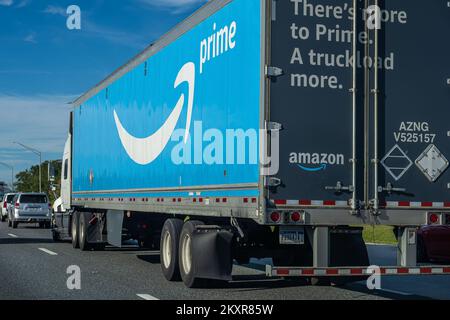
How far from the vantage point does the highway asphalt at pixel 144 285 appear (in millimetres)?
11055

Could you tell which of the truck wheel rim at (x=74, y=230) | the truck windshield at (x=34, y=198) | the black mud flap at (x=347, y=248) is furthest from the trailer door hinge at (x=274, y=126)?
the truck windshield at (x=34, y=198)

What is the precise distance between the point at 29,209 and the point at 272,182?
27367mm

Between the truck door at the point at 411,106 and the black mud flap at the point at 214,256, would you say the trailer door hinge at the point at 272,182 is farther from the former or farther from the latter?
the black mud flap at the point at 214,256

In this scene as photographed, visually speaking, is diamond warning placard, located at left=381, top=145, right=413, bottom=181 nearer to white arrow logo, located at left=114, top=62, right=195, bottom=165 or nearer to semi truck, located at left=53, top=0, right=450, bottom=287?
semi truck, located at left=53, top=0, right=450, bottom=287

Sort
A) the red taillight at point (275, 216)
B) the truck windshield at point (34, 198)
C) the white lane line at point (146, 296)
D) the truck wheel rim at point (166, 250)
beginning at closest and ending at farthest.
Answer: the red taillight at point (275, 216)
the white lane line at point (146, 296)
the truck wheel rim at point (166, 250)
the truck windshield at point (34, 198)

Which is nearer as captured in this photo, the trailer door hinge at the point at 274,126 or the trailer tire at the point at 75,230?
the trailer door hinge at the point at 274,126

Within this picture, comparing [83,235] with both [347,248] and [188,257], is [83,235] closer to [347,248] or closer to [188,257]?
[188,257]

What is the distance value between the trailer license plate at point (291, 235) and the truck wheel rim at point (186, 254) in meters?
2.31

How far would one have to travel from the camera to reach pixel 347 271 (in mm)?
9492

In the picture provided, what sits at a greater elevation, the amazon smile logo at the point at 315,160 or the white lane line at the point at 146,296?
the amazon smile logo at the point at 315,160

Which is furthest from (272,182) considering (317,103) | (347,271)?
(347,271)

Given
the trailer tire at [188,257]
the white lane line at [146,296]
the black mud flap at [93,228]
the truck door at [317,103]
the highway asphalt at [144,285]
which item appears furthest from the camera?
the black mud flap at [93,228]

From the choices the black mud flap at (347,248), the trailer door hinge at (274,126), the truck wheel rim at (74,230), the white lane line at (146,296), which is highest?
the trailer door hinge at (274,126)
